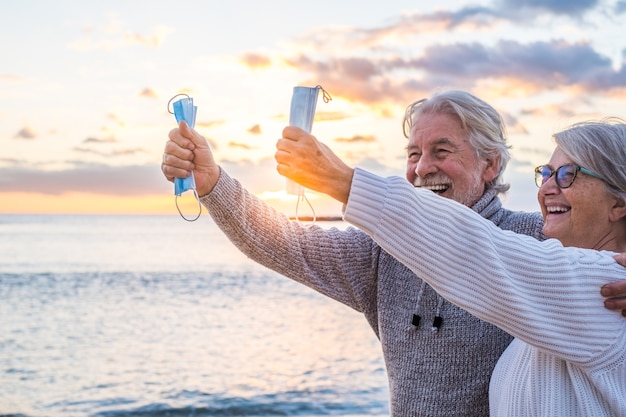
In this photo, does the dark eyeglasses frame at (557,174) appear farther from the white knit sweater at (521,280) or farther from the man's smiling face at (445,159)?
the man's smiling face at (445,159)

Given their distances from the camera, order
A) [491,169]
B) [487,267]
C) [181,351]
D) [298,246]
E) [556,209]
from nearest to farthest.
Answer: [487,267] < [556,209] < [298,246] < [491,169] < [181,351]

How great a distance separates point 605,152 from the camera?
6.95ft

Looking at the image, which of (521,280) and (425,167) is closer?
(521,280)

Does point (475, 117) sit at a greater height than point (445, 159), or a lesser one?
greater

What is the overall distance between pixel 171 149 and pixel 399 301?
1097mm

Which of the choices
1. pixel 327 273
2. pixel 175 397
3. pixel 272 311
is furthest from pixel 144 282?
pixel 327 273

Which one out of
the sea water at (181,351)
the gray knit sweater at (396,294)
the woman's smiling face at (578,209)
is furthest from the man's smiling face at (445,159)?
the sea water at (181,351)

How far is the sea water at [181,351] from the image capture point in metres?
10.4

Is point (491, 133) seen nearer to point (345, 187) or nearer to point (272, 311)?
point (345, 187)

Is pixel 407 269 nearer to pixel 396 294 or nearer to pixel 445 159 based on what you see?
pixel 396 294

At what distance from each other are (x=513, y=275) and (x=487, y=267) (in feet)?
0.26

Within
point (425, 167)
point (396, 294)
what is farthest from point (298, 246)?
point (425, 167)

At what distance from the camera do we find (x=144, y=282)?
25.5m

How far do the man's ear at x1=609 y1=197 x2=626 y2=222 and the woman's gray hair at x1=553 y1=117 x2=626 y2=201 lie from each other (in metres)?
0.02
